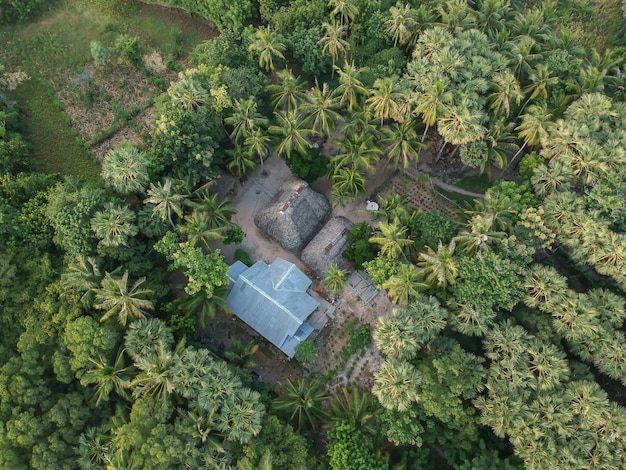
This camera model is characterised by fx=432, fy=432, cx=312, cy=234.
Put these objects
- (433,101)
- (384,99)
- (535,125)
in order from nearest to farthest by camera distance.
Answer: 1. (433,101)
2. (535,125)
3. (384,99)

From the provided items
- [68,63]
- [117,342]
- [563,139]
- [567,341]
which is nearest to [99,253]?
[117,342]

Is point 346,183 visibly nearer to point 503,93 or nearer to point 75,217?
point 503,93

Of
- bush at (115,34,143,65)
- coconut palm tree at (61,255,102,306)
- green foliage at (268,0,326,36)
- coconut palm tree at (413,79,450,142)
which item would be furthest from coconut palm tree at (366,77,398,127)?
bush at (115,34,143,65)

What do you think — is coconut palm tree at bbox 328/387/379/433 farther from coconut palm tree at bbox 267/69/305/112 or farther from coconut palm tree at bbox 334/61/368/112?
coconut palm tree at bbox 267/69/305/112

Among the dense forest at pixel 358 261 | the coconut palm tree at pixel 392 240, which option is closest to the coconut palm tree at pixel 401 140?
the dense forest at pixel 358 261

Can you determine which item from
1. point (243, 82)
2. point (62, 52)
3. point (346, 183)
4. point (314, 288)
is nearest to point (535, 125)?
point (346, 183)

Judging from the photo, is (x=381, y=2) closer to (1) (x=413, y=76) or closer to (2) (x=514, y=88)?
(1) (x=413, y=76)
